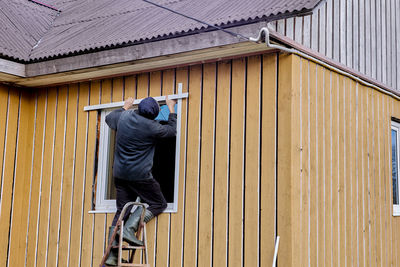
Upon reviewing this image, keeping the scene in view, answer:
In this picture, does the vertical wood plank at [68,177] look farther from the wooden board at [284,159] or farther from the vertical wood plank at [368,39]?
the vertical wood plank at [368,39]

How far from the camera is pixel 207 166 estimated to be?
23.2 ft

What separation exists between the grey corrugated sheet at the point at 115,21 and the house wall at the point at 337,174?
79 cm

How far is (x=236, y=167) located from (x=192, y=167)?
23.2 inches

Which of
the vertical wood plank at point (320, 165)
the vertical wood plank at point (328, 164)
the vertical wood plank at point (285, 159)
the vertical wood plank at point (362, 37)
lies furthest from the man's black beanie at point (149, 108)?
the vertical wood plank at point (362, 37)

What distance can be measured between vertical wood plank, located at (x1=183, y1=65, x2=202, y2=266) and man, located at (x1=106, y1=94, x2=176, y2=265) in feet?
0.75

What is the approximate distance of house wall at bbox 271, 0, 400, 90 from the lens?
7.39 metres

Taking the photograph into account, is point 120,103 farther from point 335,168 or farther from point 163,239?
point 335,168

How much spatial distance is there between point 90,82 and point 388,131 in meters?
4.16

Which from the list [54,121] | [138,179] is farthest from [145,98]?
[54,121]

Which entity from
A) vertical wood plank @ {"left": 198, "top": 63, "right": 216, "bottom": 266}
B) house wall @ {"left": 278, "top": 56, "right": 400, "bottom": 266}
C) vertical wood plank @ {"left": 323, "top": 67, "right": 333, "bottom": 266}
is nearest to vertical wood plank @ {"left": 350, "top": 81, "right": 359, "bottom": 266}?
house wall @ {"left": 278, "top": 56, "right": 400, "bottom": 266}

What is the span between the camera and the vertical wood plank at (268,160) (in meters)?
6.51

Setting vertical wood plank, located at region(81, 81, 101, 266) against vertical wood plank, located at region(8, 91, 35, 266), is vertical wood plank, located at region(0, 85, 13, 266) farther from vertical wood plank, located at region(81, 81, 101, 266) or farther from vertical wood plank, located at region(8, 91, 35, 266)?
vertical wood plank, located at region(81, 81, 101, 266)

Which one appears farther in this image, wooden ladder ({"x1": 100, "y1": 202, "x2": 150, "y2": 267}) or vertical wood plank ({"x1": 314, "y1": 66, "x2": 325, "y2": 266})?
vertical wood plank ({"x1": 314, "y1": 66, "x2": 325, "y2": 266})

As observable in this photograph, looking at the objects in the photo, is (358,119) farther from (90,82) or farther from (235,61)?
(90,82)
